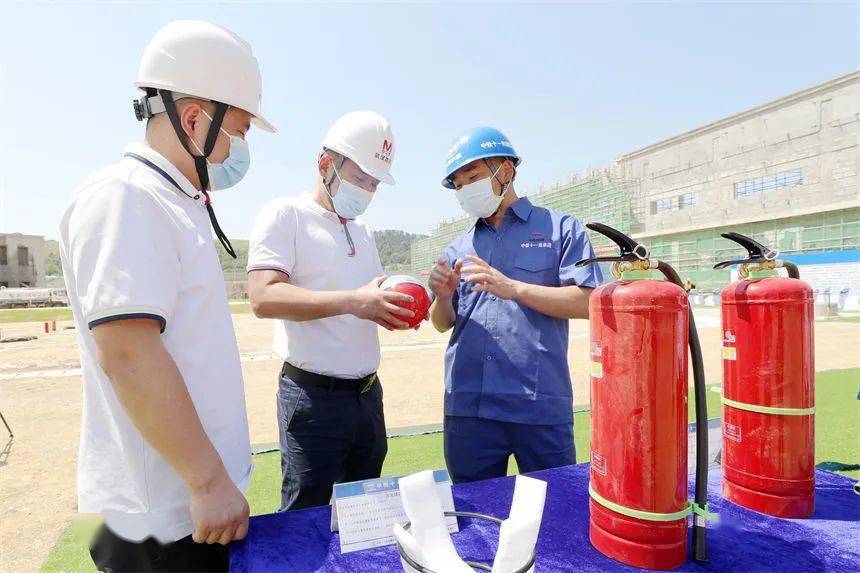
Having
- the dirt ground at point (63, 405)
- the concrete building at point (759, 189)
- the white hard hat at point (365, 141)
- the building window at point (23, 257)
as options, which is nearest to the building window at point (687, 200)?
the concrete building at point (759, 189)

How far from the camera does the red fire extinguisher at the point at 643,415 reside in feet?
3.93

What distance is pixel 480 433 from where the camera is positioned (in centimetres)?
245

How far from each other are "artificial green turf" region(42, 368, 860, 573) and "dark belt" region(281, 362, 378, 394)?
1.71 meters

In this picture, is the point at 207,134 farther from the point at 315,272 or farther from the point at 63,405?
the point at 63,405

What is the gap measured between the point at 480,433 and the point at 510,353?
42 centimetres

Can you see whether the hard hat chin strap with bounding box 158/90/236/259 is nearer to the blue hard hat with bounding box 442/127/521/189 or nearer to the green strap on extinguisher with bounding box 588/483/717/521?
the blue hard hat with bounding box 442/127/521/189

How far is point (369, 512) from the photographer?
138cm

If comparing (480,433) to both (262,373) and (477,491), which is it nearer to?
(477,491)

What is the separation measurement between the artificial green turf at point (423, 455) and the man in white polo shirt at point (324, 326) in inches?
63.3

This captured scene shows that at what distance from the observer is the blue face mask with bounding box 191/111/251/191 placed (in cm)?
162

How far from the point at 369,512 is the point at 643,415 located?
0.77m

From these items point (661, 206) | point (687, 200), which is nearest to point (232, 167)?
point (687, 200)

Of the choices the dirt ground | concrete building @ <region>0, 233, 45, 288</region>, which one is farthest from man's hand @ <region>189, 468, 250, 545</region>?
concrete building @ <region>0, 233, 45, 288</region>

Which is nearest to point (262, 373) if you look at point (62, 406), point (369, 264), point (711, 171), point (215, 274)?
point (62, 406)
